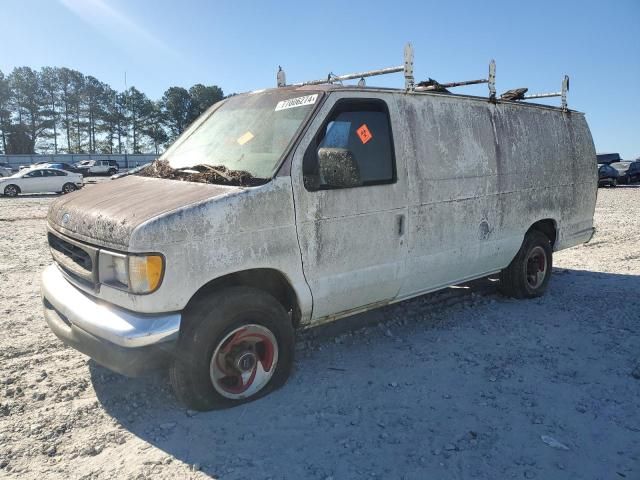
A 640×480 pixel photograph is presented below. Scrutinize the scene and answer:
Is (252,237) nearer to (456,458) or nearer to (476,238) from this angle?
(456,458)

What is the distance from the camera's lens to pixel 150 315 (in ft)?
9.86

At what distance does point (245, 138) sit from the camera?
3.85 m

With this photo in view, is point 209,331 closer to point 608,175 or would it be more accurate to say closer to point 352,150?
point 352,150

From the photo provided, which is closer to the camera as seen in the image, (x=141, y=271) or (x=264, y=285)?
(x=141, y=271)

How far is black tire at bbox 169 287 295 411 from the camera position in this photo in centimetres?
315

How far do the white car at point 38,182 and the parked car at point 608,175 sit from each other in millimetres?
28786

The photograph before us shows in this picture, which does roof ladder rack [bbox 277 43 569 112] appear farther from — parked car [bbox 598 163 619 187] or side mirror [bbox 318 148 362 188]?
parked car [bbox 598 163 619 187]

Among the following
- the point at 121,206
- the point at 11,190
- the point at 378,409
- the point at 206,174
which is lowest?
the point at 378,409

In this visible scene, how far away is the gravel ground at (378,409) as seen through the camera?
2857mm

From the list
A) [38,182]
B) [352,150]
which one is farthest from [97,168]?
[352,150]

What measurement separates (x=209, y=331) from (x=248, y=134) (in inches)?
62.4

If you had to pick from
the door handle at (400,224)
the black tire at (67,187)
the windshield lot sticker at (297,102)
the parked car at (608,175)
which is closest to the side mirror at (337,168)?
the windshield lot sticker at (297,102)

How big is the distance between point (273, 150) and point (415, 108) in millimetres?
1465

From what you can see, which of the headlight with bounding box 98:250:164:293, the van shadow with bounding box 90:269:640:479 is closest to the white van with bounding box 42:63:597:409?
the headlight with bounding box 98:250:164:293
